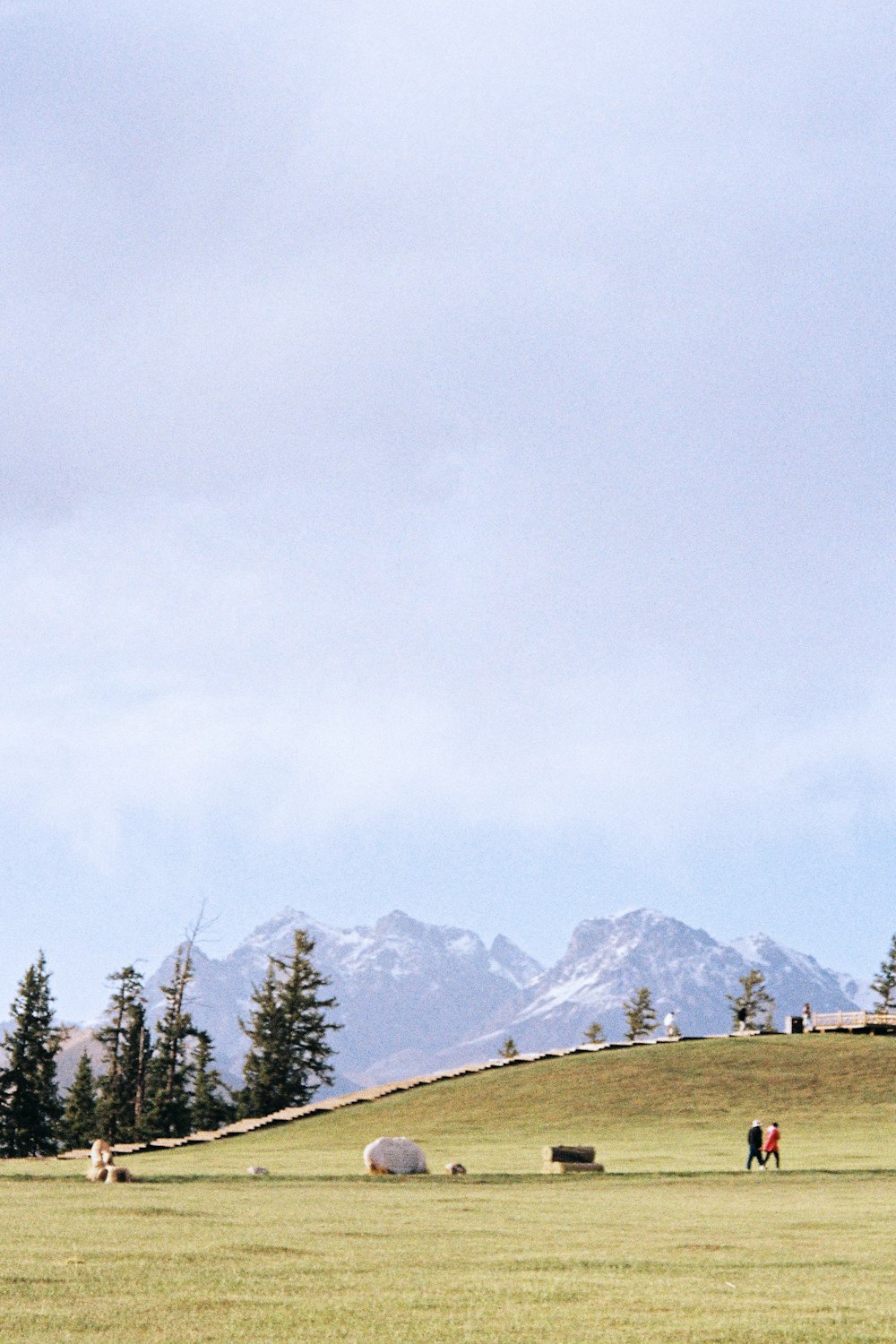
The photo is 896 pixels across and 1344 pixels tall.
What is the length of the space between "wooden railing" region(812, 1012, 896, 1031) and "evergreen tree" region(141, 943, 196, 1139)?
1736 inches

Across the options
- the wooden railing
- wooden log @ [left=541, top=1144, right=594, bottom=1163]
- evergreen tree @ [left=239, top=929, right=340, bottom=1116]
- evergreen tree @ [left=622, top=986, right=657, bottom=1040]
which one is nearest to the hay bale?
wooden log @ [left=541, top=1144, right=594, bottom=1163]

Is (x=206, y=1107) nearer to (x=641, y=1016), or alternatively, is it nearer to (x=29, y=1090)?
(x=29, y=1090)

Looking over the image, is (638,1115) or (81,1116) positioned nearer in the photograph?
(638,1115)

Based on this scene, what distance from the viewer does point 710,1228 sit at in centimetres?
2734

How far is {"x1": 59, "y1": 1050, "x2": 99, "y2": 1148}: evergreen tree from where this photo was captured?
106688 mm

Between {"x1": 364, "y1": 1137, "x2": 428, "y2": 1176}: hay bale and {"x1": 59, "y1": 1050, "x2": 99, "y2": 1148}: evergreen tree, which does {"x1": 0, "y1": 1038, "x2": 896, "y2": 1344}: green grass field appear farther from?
{"x1": 59, "y1": 1050, "x2": 99, "y2": 1148}: evergreen tree

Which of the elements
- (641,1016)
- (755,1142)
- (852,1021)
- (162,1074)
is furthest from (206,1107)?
(755,1142)

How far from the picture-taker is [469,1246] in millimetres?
23375

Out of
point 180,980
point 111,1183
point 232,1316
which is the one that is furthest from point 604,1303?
point 180,980

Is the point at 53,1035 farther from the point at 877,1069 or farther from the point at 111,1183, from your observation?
the point at 111,1183

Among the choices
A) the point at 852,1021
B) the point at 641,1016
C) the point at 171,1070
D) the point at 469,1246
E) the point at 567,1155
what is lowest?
the point at 469,1246

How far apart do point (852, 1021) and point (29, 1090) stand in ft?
196

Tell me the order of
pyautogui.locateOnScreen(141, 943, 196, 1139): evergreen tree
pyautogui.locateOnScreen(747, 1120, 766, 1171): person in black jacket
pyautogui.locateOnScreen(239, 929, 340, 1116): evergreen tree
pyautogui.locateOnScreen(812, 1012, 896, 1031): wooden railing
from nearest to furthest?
pyautogui.locateOnScreen(747, 1120, 766, 1171): person in black jacket < pyautogui.locateOnScreen(812, 1012, 896, 1031): wooden railing < pyautogui.locateOnScreen(141, 943, 196, 1139): evergreen tree < pyautogui.locateOnScreen(239, 929, 340, 1116): evergreen tree

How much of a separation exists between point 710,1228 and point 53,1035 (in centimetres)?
9231
